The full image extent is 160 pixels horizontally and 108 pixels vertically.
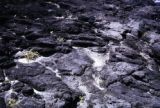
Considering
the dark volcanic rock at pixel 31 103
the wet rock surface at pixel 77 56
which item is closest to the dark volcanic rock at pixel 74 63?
the wet rock surface at pixel 77 56

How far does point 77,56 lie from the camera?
623 inches

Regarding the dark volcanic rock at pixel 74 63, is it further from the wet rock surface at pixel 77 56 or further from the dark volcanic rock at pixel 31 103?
the dark volcanic rock at pixel 31 103

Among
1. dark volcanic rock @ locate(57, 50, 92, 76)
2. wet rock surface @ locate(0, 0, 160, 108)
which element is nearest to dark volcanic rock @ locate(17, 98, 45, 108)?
wet rock surface @ locate(0, 0, 160, 108)

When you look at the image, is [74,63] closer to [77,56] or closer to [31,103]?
[77,56]

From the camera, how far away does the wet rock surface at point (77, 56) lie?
42.0 feet

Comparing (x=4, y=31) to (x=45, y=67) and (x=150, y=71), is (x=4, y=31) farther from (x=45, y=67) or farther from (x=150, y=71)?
(x=150, y=71)

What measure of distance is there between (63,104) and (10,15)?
8939mm

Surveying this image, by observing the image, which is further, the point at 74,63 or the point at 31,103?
the point at 74,63

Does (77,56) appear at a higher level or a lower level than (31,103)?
higher

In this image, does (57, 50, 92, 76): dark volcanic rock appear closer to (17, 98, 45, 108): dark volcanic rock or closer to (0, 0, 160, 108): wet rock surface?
(0, 0, 160, 108): wet rock surface

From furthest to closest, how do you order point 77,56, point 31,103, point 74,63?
1. point 77,56
2. point 74,63
3. point 31,103

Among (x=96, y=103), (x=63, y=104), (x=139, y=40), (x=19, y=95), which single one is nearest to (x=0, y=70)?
(x=19, y=95)

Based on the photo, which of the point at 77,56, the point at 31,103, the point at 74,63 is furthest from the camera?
the point at 77,56

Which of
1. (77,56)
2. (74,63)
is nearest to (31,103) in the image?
(74,63)
